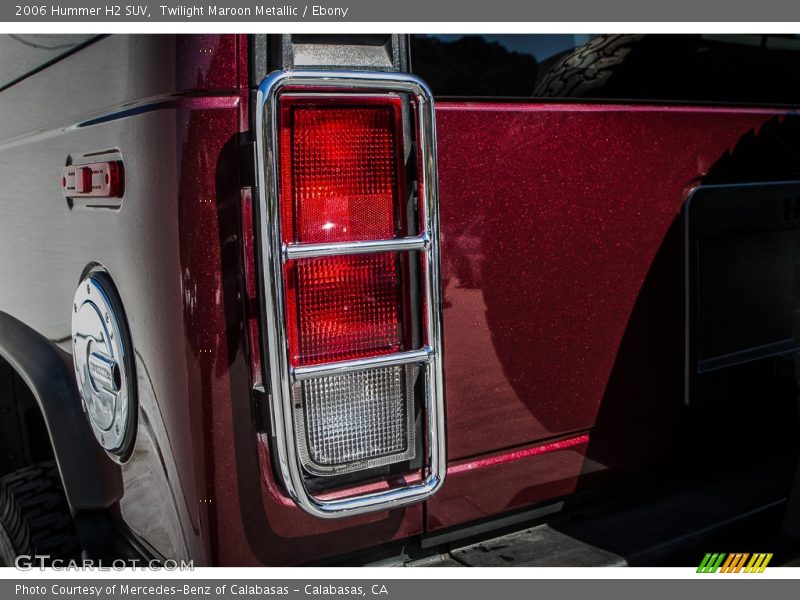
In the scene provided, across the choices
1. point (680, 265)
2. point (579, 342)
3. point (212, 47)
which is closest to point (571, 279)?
point (579, 342)

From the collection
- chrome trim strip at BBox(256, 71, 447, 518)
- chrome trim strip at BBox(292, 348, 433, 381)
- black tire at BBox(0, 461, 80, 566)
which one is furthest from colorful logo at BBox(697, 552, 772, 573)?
black tire at BBox(0, 461, 80, 566)

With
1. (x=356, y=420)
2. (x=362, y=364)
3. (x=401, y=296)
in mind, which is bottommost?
(x=356, y=420)

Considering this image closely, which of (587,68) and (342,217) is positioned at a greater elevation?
(587,68)

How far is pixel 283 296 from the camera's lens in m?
1.28

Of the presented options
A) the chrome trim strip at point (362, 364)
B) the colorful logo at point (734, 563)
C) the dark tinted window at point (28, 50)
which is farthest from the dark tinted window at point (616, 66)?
the colorful logo at point (734, 563)

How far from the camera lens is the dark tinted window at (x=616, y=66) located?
151 cm

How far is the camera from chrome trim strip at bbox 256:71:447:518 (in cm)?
126

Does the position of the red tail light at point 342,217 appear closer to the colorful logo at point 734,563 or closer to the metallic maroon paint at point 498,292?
the metallic maroon paint at point 498,292

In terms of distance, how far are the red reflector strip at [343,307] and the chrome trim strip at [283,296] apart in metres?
0.06

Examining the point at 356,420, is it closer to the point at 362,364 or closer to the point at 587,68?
the point at 362,364

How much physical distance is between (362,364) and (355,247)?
188 mm

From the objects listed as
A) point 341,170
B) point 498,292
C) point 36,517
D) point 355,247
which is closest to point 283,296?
point 355,247

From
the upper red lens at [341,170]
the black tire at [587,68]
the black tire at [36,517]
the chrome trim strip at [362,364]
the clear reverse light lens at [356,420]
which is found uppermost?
the black tire at [587,68]

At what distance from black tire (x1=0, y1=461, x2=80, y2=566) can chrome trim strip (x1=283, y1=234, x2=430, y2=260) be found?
41.2 inches
